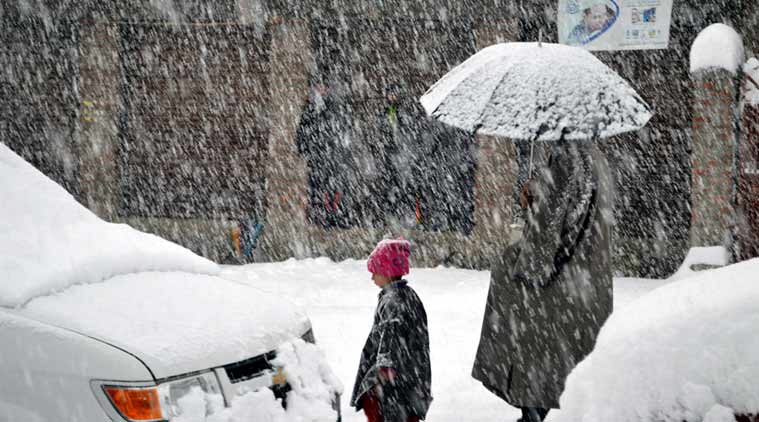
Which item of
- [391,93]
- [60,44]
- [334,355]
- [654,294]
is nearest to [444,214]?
[391,93]

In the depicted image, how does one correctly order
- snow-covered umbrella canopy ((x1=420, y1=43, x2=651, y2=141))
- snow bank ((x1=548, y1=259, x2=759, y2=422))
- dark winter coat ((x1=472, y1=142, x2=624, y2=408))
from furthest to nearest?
dark winter coat ((x1=472, y1=142, x2=624, y2=408)), snow-covered umbrella canopy ((x1=420, y1=43, x2=651, y2=141)), snow bank ((x1=548, y1=259, x2=759, y2=422))

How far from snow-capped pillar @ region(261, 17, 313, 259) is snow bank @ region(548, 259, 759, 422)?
859cm

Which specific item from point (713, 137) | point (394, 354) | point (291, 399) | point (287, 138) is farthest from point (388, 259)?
point (287, 138)

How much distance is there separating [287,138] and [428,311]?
147 inches

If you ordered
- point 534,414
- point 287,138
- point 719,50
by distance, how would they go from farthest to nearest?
point 287,138, point 719,50, point 534,414

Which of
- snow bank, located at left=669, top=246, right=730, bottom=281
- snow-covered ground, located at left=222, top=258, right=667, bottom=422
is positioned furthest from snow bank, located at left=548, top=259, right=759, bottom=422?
snow bank, located at left=669, top=246, right=730, bottom=281

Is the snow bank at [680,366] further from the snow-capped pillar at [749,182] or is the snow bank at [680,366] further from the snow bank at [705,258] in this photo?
the snow bank at [705,258]

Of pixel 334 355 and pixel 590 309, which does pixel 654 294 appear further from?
pixel 334 355

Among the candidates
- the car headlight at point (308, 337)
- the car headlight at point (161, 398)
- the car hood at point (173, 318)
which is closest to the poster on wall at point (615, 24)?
the car headlight at point (308, 337)

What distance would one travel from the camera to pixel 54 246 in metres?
3.88

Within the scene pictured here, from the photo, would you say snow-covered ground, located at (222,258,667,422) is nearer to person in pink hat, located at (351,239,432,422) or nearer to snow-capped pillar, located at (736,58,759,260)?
person in pink hat, located at (351,239,432,422)

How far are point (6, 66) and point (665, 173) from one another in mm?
9330

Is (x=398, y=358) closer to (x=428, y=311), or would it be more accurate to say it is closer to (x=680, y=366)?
(x=680, y=366)

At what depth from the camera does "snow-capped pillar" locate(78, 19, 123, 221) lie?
37.5 ft
